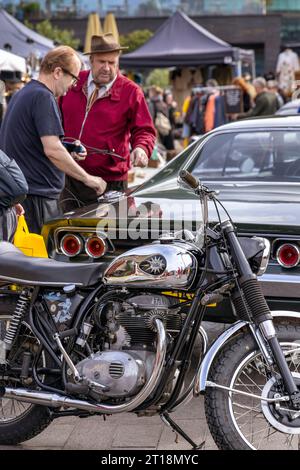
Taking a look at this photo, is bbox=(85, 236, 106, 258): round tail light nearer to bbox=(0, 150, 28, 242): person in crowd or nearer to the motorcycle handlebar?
bbox=(0, 150, 28, 242): person in crowd

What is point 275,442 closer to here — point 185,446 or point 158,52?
point 185,446

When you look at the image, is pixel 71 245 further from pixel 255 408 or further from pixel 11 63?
pixel 11 63

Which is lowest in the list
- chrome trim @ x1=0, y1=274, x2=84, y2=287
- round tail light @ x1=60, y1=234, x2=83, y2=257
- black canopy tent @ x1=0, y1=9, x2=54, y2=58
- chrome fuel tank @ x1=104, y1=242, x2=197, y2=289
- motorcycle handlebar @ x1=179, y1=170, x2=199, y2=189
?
round tail light @ x1=60, y1=234, x2=83, y2=257

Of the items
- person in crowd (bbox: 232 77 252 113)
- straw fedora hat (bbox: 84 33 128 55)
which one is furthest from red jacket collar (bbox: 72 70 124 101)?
person in crowd (bbox: 232 77 252 113)

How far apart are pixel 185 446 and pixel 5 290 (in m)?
1.12

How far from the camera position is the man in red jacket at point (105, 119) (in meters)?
6.56

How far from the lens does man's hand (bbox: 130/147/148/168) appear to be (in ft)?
19.9

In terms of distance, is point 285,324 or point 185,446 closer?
point 285,324

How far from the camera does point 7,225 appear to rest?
4879mm

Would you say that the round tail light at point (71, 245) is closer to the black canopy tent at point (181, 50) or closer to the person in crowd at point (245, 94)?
the person in crowd at point (245, 94)

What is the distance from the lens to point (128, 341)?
3982mm

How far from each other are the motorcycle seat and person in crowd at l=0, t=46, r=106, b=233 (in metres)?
1.48

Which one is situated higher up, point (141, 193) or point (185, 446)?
point (141, 193)

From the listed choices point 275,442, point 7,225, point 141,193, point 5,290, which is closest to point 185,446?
point 275,442
